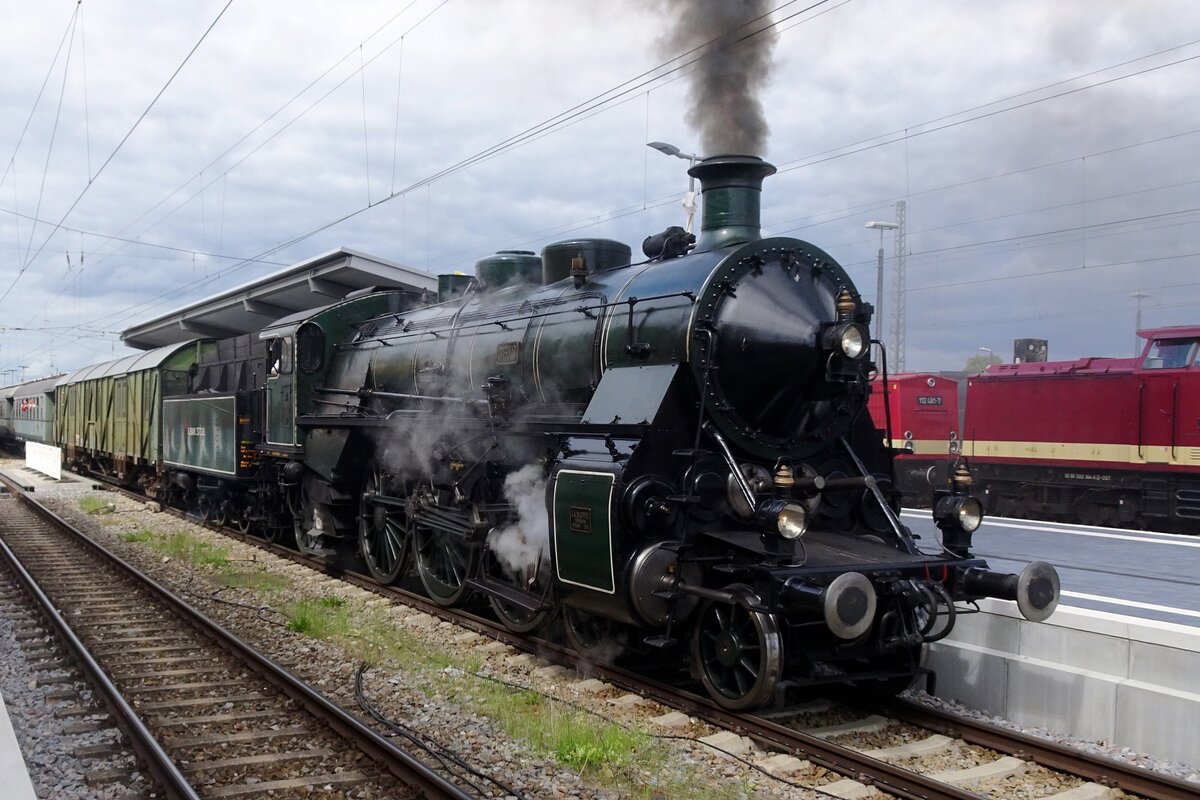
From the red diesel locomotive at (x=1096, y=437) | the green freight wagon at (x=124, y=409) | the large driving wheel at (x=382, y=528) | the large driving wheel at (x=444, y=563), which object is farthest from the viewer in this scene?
the green freight wagon at (x=124, y=409)

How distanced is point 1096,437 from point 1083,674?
10546 millimetres

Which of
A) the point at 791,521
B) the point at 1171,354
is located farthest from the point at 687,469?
the point at 1171,354

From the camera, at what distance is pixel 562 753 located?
5.27 m

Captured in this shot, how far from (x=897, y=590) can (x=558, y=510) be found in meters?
2.30

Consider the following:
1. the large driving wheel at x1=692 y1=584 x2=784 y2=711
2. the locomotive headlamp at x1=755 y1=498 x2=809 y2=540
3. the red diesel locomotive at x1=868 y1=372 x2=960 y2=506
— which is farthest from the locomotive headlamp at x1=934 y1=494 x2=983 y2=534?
the red diesel locomotive at x1=868 y1=372 x2=960 y2=506

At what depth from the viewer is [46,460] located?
28.8 m

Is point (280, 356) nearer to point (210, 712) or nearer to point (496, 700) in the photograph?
point (210, 712)

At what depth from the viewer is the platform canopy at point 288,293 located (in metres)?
15.2

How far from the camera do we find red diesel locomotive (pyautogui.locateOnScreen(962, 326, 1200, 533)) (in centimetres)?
1420

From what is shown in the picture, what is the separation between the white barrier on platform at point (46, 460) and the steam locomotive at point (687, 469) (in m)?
21.0

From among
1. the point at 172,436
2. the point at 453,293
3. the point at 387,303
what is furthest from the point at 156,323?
the point at 453,293

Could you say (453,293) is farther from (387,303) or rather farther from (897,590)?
(897,590)

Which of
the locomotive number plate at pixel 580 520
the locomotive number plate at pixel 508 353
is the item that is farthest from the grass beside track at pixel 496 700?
the locomotive number plate at pixel 508 353

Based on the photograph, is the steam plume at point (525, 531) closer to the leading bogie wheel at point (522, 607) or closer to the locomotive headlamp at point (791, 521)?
the leading bogie wheel at point (522, 607)
